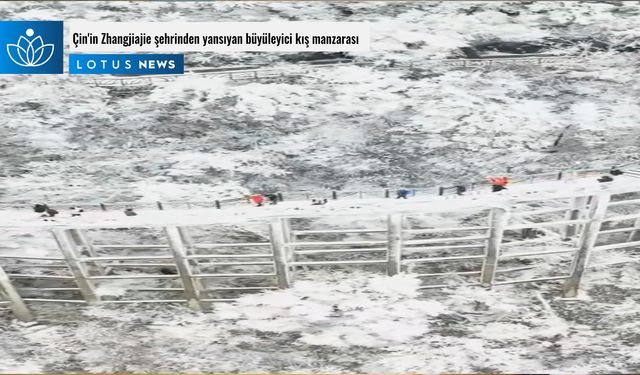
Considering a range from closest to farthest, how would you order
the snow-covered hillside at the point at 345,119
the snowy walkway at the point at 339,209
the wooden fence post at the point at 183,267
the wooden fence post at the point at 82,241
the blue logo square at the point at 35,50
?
the snowy walkway at the point at 339,209 → the wooden fence post at the point at 183,267 → the wooden fence post at the point at 82,241 → the snow-covered hillside at the point at 345,119 → the blue logo square at the point at 35,50

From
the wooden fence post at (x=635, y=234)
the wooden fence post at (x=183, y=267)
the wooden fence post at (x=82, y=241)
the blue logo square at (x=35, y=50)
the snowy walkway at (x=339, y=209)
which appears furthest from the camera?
the blue logo square at (x=35, y=50)

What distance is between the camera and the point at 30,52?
3.95m

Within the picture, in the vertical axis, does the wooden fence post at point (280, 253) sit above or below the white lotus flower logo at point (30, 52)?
below

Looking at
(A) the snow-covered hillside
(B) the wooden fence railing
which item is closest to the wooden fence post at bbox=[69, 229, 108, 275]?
(B) the wooden fence railing

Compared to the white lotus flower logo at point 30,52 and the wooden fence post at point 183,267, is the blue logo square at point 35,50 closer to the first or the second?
the white lotus flower logo at point 30,52

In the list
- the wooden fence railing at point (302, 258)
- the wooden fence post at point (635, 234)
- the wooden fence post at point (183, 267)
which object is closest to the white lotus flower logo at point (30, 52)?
the wooden fence railing at point (302, 258)

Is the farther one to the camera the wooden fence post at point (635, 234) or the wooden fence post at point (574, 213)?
the wooden fence post at point (635, 234)

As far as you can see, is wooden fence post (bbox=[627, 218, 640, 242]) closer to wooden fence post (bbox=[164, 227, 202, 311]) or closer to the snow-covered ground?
the snow-covered ground

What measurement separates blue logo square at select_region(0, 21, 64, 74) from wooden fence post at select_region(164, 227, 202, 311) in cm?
231

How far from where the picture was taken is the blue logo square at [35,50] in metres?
3.82

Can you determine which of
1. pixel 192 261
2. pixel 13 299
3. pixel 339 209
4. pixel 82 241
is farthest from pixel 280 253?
pixel 13 299

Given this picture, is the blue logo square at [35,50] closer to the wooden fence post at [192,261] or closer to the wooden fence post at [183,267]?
the wooden fence post at [192,261]

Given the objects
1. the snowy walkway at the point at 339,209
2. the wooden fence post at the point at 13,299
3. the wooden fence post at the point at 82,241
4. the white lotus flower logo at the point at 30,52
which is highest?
the white lotus flower logo at the point at 30,52

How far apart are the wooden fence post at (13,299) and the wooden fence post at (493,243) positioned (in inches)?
87.9
